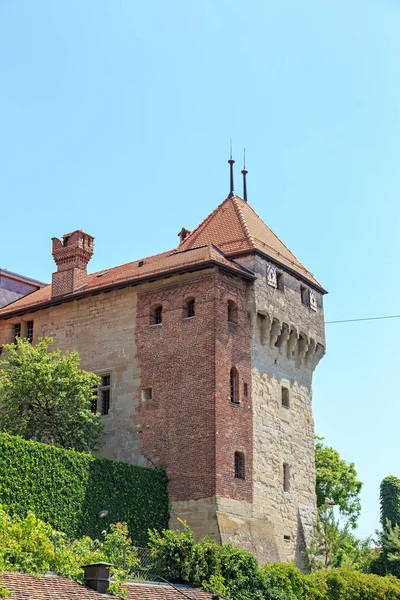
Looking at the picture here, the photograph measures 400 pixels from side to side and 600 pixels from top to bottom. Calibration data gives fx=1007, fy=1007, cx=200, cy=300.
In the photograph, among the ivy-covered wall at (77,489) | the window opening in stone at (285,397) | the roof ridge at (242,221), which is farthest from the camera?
the window opening in stone at (285,397)

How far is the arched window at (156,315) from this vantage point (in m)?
40.7

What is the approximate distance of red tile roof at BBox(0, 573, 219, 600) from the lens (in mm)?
23656

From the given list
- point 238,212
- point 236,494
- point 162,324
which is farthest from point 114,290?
point 236,494

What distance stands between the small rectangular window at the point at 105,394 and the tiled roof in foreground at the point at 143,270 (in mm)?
3872

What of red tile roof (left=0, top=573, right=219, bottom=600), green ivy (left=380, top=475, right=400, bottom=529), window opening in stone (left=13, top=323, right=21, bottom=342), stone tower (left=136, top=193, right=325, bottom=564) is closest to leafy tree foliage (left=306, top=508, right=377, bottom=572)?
stone tower (left=136, top=193, right=325, bottom=564)

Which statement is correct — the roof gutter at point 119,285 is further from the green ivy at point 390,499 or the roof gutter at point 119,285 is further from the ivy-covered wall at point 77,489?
the green ivy at point 390,499

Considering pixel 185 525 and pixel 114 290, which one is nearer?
pixel 185 525

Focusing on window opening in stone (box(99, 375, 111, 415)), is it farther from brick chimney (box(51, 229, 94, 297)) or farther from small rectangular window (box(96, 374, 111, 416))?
brick chimney (box(51, 229, 94, 297))

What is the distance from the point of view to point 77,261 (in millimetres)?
44875

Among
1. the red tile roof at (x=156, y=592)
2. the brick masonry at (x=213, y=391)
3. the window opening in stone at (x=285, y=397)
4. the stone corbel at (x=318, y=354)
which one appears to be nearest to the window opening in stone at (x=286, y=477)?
the brick masonry at (x=213, y=391)

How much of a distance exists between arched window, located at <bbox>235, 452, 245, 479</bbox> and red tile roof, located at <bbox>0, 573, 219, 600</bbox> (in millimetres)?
9183

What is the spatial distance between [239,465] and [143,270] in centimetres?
948

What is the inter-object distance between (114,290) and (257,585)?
47.4 feet

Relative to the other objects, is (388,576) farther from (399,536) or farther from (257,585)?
(257,585)
